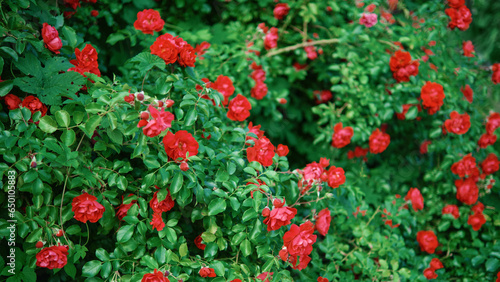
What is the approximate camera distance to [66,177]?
1.37m

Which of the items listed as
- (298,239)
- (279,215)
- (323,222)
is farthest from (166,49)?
(323,222)

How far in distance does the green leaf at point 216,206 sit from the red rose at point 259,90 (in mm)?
1198

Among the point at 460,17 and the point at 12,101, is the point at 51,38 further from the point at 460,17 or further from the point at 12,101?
the point at 460,17

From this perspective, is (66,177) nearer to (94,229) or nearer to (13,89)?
(94,229)

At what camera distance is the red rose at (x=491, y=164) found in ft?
7.88

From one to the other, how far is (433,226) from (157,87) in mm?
1955

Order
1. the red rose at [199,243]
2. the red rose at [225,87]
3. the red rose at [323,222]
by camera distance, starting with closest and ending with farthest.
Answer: the red rose at [199,243] < the red rose at [323,222] < the red rose at [225,87]

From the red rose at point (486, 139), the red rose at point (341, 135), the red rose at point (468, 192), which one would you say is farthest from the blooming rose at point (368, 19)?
the red rose at point (468, 192)

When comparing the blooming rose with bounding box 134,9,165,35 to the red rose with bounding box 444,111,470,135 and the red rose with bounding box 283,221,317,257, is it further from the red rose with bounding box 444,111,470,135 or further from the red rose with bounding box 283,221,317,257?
the red rose with bounding box 444,111,470,135

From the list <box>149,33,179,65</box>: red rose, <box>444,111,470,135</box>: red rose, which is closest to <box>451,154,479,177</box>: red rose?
<box>444,111,470,135</box>: red rose

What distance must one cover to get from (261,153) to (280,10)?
147cm

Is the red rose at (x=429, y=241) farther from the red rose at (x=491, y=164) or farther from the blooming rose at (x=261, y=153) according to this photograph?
the blooming rose at (x=261, y=153)

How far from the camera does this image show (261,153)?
5.06ft

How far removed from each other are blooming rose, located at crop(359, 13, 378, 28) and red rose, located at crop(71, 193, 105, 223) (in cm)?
198
